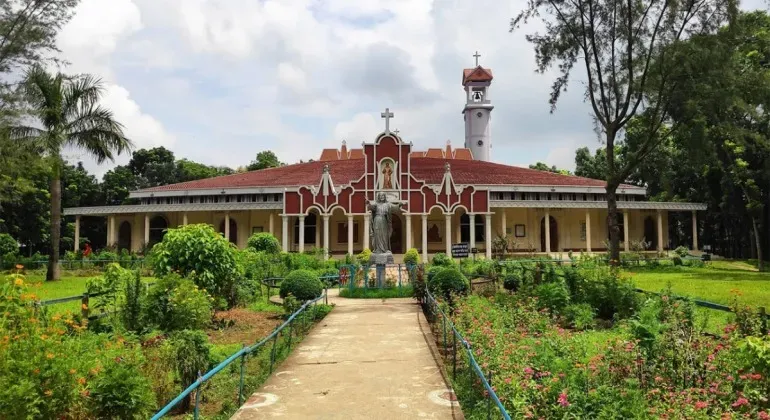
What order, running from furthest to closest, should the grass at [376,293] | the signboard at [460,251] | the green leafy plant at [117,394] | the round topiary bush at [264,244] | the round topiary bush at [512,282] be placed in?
1. the round topiary bush at [264,244]
2. the signboard at [460,251]
3. the grass at [376,293]
4. the round topiary bush at [512,282]
5. the green leafy plant at [117,394]

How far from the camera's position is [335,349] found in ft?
28.8

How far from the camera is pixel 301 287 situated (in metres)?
12.5

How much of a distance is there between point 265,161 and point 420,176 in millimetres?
27316

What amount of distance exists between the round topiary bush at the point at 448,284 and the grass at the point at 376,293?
2.83 metres

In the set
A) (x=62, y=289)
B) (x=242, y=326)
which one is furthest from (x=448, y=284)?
(x=62, y=289)

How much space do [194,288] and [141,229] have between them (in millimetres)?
32255

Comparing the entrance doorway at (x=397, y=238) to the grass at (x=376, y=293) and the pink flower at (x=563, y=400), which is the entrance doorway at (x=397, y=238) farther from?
the pink flower at (x=563, y=400)

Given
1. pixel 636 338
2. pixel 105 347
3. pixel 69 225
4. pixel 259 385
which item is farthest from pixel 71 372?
pixel 69 225

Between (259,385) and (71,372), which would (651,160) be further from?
(71,372)

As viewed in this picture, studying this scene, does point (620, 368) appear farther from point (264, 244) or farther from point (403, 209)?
point (403, 209)

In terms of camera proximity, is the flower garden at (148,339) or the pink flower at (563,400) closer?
the pink flower at (563,400)

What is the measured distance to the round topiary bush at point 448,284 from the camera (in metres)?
12.6

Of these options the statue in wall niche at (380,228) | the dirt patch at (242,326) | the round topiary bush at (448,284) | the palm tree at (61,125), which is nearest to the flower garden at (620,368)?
the round topiary bush at (448,284)

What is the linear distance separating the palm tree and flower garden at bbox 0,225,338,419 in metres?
10.9
